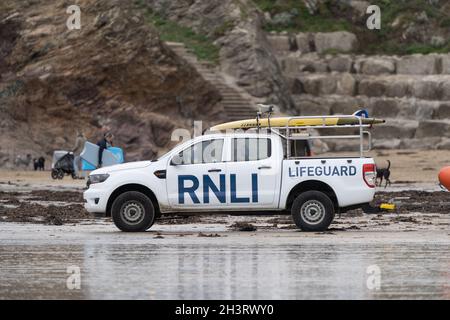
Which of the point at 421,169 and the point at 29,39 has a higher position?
the point at 29,39

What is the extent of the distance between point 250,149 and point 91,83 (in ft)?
83.9

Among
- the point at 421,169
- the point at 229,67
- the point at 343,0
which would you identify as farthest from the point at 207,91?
the point at 343,0

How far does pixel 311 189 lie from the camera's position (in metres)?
20.9

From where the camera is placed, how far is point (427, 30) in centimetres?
5750

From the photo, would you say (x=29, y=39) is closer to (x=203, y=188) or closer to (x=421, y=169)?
(x=421, y=169)

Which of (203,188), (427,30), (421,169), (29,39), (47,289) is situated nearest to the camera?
(47,289)

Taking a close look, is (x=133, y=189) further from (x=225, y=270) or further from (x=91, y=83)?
(x=91, y=83)

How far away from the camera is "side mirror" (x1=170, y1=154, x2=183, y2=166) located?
2095cm

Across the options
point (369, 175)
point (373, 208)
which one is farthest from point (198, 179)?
point (373, 208)

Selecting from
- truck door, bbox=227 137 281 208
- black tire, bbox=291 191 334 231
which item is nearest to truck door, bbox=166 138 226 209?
truck door, bbox=227 137 281 208

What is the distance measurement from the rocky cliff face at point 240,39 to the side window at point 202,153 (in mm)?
28423
